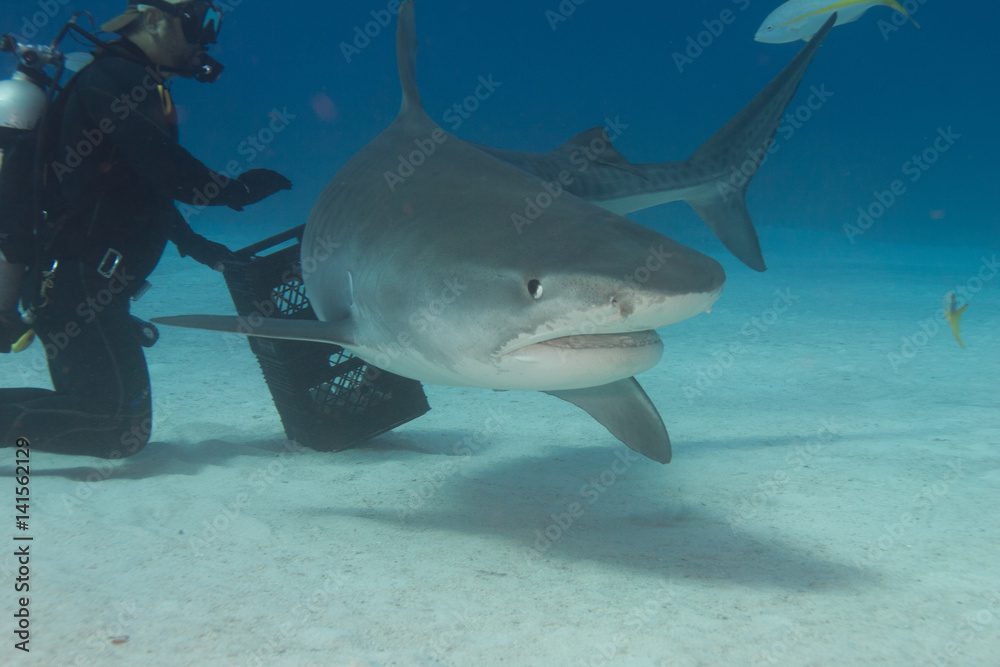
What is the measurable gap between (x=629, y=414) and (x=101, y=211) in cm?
375

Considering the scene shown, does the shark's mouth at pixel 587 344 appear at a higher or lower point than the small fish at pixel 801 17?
lower

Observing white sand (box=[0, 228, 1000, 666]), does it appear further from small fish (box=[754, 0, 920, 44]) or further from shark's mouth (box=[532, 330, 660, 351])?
small fish (box=[754, 0, 920, 44])

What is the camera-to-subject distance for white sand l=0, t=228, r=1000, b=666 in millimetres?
2201

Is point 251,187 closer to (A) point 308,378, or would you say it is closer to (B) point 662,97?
(A) point 308,378

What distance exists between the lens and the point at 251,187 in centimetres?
415

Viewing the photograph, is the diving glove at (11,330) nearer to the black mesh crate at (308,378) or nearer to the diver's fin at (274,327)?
the black mesh crate at (308,378)

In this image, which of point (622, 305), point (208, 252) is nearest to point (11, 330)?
point (208, 252)

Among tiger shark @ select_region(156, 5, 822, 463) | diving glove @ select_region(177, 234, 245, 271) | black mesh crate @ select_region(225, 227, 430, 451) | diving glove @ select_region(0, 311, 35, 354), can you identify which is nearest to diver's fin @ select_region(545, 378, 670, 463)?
tiger shark @ select_region(156, 5, 822, 463)

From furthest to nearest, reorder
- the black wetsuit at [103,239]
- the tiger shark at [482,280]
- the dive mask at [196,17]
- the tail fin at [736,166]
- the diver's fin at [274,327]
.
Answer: the tail fin at [736,166], the dive mask at [196,17], the black wetsuit at [103,239], the diver's fin at [274,327], the tiger shark at [482,280]

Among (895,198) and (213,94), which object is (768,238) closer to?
(895,198)

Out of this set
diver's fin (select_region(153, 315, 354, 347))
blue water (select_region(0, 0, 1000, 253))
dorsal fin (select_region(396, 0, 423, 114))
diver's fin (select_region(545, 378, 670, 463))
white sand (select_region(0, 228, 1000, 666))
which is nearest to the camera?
white sand (select_region(0, 228, 1000, 666))

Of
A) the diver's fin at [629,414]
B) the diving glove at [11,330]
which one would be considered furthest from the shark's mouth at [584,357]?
the diving glove at [11,330]

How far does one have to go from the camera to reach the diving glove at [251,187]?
3998 millimetres

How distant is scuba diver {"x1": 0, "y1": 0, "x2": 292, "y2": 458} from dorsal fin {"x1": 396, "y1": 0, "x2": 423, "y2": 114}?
1.13 m
